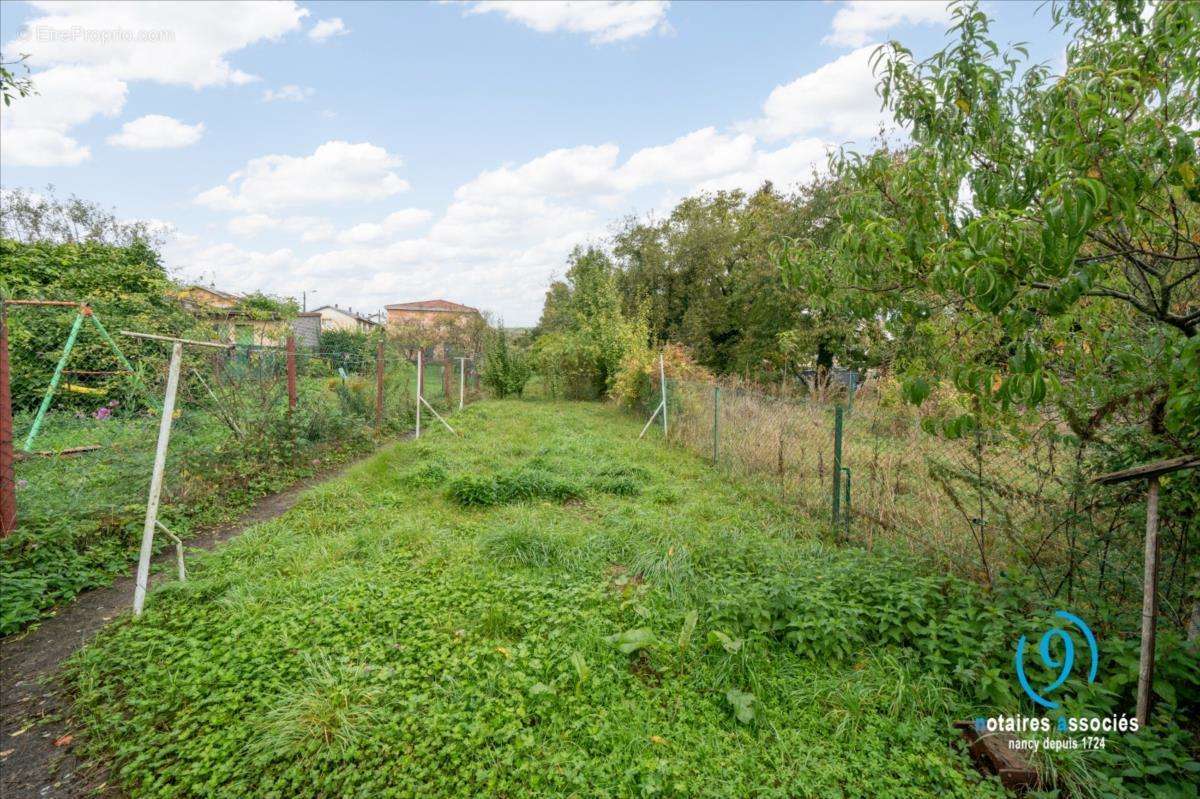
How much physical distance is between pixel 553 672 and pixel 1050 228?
9.41 feet

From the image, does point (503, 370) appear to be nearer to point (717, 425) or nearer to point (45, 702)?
point (717, 425)

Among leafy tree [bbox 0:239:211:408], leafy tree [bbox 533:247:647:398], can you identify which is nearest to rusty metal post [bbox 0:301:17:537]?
leafy tree [bbox 0:239:211:408]

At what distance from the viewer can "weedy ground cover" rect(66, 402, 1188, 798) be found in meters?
2.30

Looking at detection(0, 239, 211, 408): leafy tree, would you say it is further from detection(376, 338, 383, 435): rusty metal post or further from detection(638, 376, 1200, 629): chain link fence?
detection(638, 376, 1200, 629): chain link fence

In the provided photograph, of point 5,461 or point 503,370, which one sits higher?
point 503,370

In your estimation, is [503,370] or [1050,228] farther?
[503,370]

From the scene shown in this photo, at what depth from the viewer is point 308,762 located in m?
2.35

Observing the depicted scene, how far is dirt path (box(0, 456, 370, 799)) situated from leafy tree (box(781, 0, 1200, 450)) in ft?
13.2

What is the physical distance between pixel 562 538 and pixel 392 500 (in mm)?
2456

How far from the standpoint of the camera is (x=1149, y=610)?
219 centimetres

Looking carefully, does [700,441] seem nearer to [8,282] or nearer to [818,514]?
[818,514]

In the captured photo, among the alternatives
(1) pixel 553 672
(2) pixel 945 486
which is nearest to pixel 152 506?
(1) pixel 553 672

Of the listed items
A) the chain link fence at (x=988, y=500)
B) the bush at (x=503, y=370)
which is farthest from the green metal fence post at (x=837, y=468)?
Answer: the bush at (x=503, y=370)

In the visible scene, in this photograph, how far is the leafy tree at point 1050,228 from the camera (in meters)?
1.76
